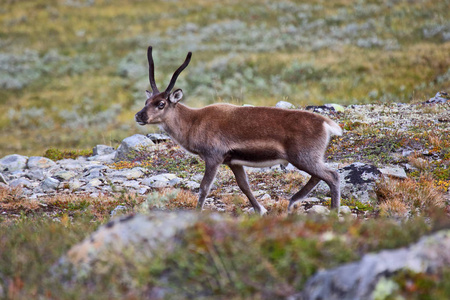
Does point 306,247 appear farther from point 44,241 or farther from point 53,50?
point 53,50

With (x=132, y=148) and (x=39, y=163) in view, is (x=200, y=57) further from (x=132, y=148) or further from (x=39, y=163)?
(x=39, y=163)

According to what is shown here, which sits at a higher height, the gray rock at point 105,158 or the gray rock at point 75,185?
the gray rock at point 75,185

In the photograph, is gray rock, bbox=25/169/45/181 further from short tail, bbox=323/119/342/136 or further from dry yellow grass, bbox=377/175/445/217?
dry yellow grass, bbox=377/175/445/217

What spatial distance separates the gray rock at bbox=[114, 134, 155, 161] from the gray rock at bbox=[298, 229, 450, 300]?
9.98 m

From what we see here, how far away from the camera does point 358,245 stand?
389 centimetres

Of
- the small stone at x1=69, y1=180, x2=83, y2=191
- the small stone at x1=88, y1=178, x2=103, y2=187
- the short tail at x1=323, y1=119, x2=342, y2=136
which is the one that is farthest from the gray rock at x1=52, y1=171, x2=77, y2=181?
the short tail at x1=323, y1=119, x2=342, y2=136

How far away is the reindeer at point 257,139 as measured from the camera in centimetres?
790

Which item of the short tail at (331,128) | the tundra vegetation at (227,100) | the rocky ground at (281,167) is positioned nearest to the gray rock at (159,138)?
the rocky ground at (281,167)

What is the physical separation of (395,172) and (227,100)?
12.7 meters

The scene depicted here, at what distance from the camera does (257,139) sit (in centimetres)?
802

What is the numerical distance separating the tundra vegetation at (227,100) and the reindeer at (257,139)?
101cm

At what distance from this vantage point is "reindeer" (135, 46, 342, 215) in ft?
25.9

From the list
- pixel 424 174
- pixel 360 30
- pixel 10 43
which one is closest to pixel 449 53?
pixel 360 30

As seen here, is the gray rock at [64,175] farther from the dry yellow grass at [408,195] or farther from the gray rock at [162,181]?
the dry yellow grass at [408,195]
